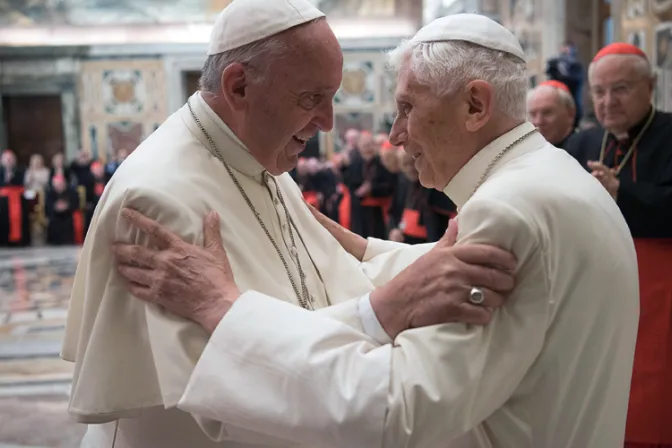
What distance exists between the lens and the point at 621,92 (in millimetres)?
4129

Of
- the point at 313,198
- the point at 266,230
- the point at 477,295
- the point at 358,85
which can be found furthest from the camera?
the point at 358,85

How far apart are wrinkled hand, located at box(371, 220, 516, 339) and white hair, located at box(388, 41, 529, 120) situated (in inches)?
14.6

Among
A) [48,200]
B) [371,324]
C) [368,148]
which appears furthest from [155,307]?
[48,200]

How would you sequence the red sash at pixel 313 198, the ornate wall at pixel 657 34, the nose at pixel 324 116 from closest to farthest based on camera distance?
the nose at pixel 324 116 → the ornate wall at pixel 657 34 → the red sash at pixel 313 198

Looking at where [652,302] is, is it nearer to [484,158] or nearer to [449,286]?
[484,158]

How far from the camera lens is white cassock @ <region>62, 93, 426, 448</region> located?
1.72 meters

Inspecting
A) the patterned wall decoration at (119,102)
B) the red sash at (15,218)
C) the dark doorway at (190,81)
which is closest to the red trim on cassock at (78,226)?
the red sash at (15,218)

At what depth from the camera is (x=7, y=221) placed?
581 inches

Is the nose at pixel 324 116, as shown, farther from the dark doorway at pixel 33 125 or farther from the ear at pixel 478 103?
the dark doorway at pixel 33 125

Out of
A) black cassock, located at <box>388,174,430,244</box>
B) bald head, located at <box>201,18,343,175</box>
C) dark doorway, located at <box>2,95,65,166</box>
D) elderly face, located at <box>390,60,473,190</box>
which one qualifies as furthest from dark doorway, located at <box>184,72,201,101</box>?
elderly face, located at <box>390,60,473,190</box>

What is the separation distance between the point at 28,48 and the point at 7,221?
5.35 m

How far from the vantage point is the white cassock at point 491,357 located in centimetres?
149

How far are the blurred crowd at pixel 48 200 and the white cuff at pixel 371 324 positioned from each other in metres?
13.7

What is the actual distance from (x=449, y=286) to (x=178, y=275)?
576 mm
